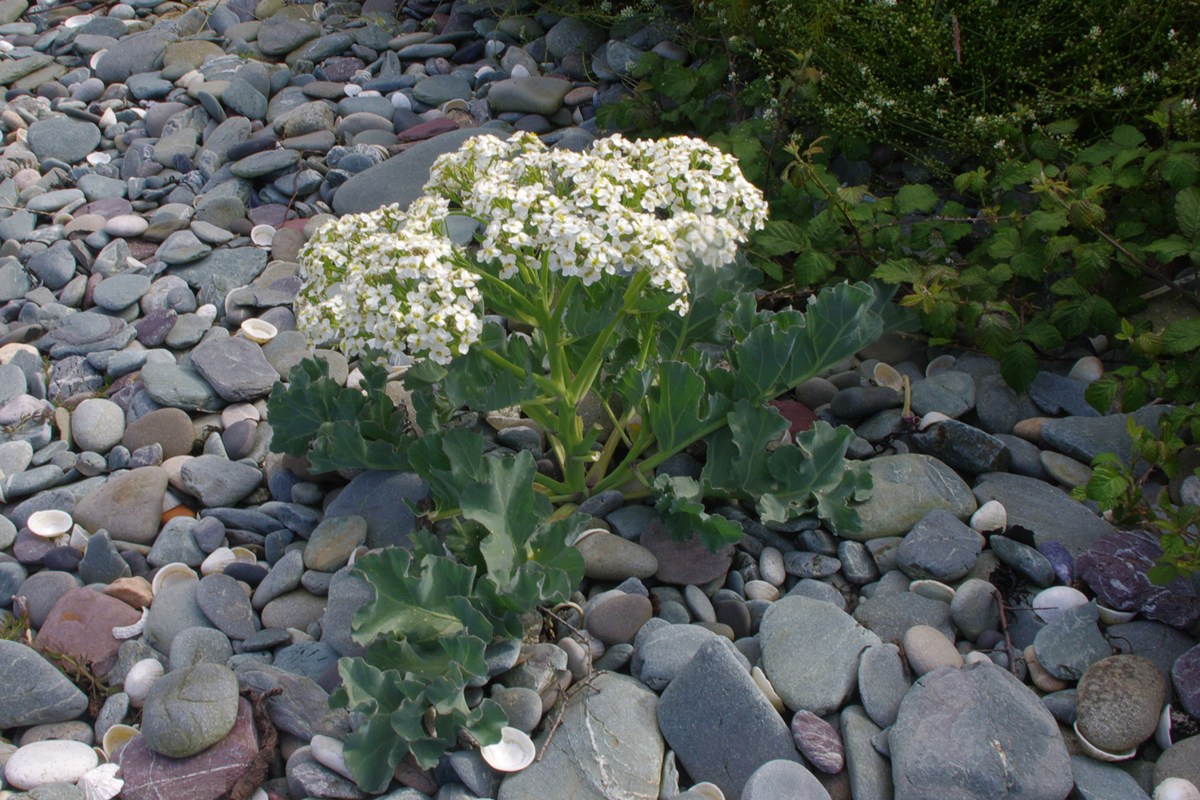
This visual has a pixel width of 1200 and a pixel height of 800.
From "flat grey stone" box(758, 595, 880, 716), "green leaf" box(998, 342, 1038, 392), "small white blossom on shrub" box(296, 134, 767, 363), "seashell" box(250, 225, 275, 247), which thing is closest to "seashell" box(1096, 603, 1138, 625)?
"flat grey stone" box(758, 595, 880, 716)

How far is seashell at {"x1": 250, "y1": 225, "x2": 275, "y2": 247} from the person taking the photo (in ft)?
12.3

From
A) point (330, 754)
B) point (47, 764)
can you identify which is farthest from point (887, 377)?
point (47, 764)

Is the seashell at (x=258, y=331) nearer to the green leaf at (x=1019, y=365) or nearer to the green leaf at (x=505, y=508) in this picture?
the green leaf at (x=505, y=508)

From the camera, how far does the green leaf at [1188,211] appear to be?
2.62 m

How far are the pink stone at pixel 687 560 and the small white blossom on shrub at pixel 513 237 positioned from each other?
0.57m

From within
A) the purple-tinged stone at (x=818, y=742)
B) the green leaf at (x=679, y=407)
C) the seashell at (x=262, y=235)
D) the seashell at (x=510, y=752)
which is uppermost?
the green leaf at (x=679, y=407)

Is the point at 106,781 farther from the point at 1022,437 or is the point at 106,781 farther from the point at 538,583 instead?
the point at 1022,437

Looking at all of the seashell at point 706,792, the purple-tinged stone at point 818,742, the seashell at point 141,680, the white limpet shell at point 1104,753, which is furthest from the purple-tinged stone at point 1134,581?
the seashell at point 141,680

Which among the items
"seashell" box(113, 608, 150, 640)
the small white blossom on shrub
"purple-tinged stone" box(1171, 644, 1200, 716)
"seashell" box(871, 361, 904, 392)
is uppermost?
the small white blossom on shrub

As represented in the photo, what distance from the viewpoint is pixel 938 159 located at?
11.4 feet

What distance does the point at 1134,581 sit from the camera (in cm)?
213

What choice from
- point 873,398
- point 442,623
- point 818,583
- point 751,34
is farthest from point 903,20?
point 442,623

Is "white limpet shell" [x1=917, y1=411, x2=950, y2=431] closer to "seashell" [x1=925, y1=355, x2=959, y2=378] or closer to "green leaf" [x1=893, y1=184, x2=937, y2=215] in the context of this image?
"seashell" [x1=925, y1=355, x2=959, y2=378]

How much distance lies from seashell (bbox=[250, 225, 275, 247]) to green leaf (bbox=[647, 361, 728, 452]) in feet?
6.38
